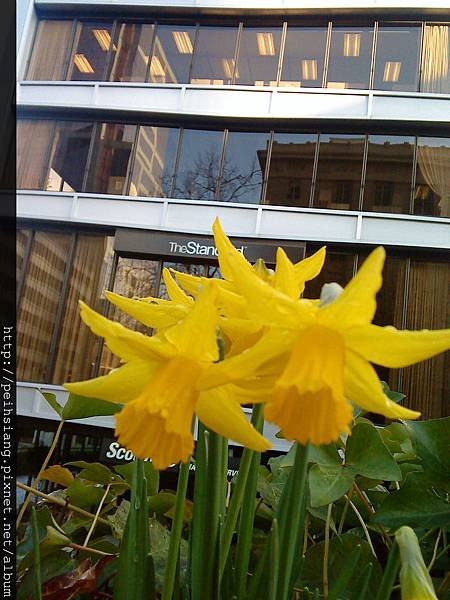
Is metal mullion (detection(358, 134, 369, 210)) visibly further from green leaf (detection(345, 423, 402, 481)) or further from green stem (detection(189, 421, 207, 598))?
green stem (detection(189, 421, 207, 598))

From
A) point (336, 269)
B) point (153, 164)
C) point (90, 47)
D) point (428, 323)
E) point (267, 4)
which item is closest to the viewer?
point (428, 323)

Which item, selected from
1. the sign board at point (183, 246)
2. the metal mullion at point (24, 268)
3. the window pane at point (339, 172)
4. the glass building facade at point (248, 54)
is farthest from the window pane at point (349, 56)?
the metal mullion at point (24, 268)

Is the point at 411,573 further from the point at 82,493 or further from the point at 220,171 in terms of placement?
the point at 220,171

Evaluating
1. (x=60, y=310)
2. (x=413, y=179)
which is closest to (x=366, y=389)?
(x=60, y=310)

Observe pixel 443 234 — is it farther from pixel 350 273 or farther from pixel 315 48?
pixel 315 48

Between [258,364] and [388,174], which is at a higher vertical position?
[388,174]

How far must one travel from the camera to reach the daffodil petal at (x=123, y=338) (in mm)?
235

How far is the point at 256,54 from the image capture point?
258 inches

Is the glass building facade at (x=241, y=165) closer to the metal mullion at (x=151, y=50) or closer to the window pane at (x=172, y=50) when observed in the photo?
the metal mullion at (x=151, y=50)

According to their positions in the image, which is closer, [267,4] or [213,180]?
[213,180]

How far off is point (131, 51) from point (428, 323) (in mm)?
4648

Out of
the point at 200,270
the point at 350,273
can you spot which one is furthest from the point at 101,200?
the point at 350,273

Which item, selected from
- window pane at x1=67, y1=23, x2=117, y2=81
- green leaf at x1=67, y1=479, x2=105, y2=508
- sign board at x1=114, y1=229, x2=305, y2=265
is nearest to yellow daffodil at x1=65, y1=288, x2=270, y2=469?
green leaf at x1=67, y1=479, x2=105, y2=508

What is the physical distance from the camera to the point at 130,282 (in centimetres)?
601
